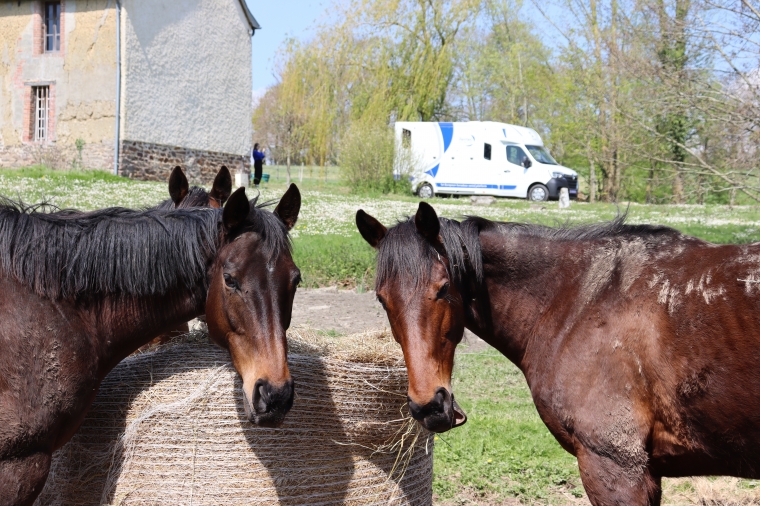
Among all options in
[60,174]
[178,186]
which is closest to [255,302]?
[178,186]

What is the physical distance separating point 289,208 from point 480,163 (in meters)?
26.2

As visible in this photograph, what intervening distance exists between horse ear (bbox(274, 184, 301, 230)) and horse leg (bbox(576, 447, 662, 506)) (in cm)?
194

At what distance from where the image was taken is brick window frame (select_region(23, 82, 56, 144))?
24406 mm

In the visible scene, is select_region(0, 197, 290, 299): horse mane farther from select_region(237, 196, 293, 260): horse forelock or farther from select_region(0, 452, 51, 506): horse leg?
select_region(0, 452, 51, 506): horse leg

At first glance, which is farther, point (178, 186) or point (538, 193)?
point (538, 193)

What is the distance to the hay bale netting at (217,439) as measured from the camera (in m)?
3.59

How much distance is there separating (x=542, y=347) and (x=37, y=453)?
2447mm

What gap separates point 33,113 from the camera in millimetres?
25031

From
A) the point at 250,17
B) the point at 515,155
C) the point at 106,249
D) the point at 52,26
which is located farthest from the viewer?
the point at 250,17

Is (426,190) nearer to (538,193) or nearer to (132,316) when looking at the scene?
(538,193)

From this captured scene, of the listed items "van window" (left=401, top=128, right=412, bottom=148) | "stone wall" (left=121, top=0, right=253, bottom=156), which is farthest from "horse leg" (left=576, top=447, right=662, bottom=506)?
"van window" (left=401, top=128, right=412, bottom=148)

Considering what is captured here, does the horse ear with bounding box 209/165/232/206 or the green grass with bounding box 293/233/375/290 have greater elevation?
the horse ear with bounding box 209/165/232/206

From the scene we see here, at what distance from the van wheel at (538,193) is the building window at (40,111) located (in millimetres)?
19215

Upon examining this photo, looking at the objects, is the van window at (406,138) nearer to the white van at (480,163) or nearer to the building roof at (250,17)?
the white van at (480,163)
